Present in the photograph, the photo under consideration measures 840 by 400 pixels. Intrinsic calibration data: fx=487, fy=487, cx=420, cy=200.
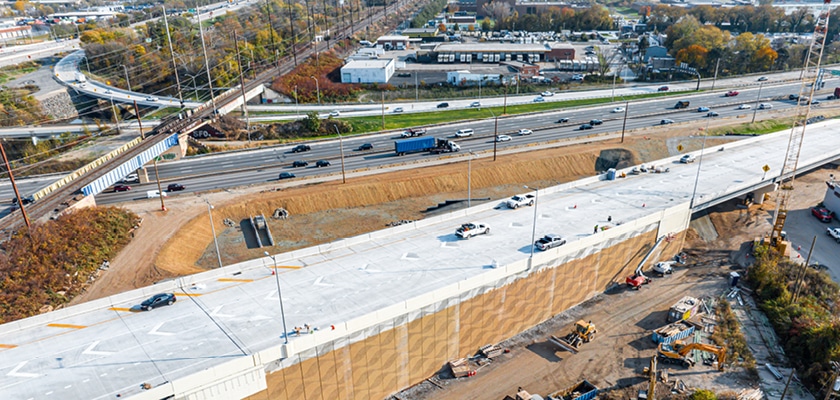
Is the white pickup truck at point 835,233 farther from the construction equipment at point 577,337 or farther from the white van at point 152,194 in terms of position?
the white van at point 152,194

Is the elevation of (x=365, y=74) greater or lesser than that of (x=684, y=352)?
greater

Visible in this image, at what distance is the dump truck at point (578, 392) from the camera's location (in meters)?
33.3

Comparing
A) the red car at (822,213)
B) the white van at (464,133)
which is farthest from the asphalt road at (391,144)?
the red car at (822,213)

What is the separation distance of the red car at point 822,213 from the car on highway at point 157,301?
2801 inches

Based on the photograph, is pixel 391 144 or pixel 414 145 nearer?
pixel 414 145

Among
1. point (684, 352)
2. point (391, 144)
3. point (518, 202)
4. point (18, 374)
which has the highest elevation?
point (18, 374)

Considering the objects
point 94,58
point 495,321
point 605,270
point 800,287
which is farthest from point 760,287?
point 94,58

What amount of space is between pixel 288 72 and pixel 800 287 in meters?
100

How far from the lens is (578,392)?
34250mm

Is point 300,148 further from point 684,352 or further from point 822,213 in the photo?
point 822,213

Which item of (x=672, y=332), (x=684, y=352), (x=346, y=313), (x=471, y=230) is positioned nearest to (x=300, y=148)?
(x=471, y=230)

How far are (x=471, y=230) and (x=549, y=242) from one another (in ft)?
21.9

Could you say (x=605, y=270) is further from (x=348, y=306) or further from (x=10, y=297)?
(x=10, y=297)

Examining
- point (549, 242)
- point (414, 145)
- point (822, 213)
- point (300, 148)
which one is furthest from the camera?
point (300, 148)
